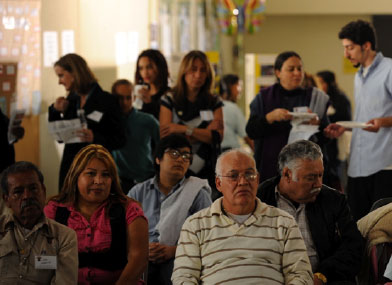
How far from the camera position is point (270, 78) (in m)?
12.1

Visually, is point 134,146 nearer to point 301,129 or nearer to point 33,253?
point 301,129

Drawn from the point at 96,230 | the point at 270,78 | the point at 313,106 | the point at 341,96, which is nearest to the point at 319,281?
the point at 96,230

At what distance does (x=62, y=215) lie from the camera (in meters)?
3.65

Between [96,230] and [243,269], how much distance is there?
75 cm

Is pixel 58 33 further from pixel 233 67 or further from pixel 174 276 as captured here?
pixel 233 67

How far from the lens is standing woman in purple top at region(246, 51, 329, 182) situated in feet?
17.6

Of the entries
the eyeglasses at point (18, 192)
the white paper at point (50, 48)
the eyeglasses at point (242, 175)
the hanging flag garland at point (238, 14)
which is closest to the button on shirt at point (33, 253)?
the eyeglasses at point (18, 192)

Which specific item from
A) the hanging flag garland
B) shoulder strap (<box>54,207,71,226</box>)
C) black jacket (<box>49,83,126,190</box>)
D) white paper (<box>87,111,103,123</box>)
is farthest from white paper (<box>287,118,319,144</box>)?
the hanging flag garland

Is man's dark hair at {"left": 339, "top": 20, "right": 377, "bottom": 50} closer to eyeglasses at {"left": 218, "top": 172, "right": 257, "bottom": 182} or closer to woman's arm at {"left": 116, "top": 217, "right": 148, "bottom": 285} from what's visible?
eyeglasses at {"left": 218, "top": 172, "right": 257, "bottom": 182}

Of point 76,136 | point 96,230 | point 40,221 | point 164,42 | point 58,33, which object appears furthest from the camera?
point 164,42

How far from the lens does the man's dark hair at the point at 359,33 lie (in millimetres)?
5367

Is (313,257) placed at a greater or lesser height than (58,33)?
lesser

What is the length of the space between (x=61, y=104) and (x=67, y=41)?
276 centimetres

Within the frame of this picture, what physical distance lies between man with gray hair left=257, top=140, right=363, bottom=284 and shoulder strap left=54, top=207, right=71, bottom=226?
1043 millimetres
